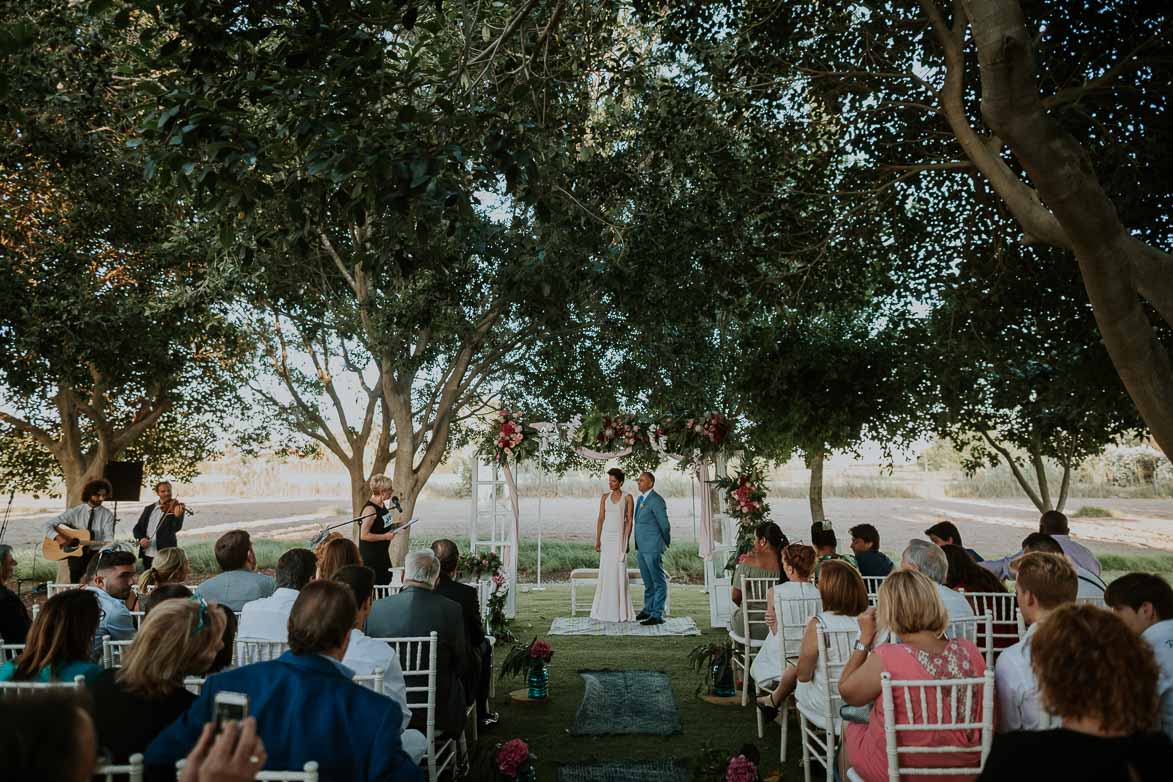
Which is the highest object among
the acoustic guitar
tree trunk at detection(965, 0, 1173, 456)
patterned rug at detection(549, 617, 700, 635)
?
tree trunk at detection(965, 0, 1173, 456)

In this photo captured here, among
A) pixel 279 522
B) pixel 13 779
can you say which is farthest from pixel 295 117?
pixel 279 522

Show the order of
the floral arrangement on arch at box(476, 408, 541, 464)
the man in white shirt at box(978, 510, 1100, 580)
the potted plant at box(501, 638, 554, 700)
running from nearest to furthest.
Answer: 1. the man in white shirt at box(978, 510, 1100, 580)
2. the potted plant at box(501, 638, 554, 700)
3. the floral arrangement on arch at box(476, 408, 541, 464)

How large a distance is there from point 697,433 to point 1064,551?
429 centimetres

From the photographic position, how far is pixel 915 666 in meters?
→ 2.81

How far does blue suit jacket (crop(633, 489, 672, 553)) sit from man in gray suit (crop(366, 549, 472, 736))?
5.67m

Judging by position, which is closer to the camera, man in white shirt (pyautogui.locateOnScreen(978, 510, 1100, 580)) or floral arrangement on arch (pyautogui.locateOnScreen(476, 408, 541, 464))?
man in white shirt (pyautogui.locateOnScreen(978, 510, 1100, 580))

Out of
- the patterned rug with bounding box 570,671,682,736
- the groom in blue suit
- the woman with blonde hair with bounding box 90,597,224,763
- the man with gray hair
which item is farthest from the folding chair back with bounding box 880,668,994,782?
the groom in blue suit

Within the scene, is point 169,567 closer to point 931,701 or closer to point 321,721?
point 321,721

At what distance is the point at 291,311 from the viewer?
1152 centimetres

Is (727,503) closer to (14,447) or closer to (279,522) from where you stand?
(14,447)

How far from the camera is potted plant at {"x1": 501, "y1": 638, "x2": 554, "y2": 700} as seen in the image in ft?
19.7


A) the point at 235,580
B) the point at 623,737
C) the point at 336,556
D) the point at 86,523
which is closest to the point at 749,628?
the point at 623,737

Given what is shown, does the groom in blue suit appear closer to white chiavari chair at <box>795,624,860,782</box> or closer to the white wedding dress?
the white wedding dress

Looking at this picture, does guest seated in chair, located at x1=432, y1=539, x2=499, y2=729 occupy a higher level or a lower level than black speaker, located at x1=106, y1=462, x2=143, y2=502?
lower
